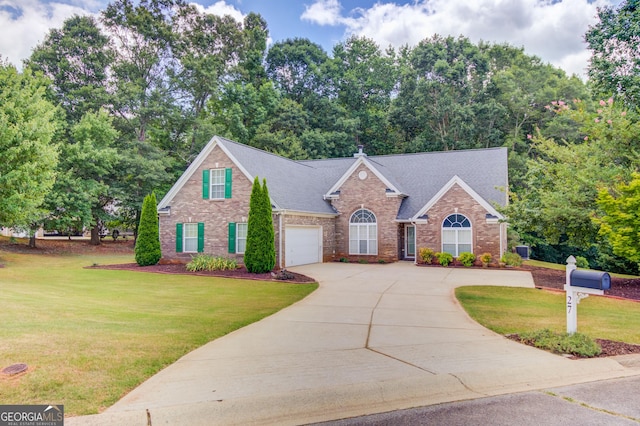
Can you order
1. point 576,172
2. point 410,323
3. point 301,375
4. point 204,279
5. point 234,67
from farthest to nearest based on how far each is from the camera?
point 234,67
point 204,279
point 576,172
point 410,323
point 301,375

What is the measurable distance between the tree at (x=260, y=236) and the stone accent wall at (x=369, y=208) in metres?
6.98

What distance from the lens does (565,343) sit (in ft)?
21.4

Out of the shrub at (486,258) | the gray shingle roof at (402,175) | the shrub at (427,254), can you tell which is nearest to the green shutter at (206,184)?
the gray shingle roof at (402,175)

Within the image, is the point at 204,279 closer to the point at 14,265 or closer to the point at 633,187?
the point at 14,265

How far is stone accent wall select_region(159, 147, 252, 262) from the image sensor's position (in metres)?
20.2

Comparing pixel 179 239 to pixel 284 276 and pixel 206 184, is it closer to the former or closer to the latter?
pixel 206 184

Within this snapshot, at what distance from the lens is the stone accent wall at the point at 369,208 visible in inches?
891

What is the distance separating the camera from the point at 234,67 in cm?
4234

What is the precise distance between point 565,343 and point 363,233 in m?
16.9

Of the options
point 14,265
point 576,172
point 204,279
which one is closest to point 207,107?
point 14,265

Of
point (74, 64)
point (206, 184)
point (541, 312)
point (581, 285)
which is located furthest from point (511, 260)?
point (74, 64)

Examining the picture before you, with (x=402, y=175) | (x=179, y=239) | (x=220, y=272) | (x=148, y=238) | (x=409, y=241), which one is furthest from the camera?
(x=402, y=175)

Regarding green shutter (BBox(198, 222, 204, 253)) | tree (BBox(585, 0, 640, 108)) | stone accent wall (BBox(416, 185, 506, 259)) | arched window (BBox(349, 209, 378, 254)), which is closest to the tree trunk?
green shutter (BBox(198, 222, 204, 253))

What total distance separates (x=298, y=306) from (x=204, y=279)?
664 cm
